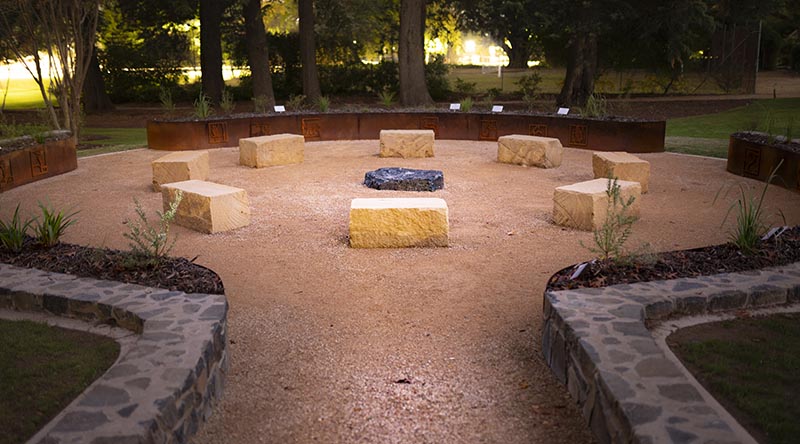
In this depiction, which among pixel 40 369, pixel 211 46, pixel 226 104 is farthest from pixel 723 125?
pixel 40 369

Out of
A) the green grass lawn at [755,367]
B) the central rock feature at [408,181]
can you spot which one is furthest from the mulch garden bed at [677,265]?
the central rock feature at [408,181]

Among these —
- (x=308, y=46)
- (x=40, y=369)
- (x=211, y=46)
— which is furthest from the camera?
(x=211, y=46)

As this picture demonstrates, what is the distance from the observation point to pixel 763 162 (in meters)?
10.7

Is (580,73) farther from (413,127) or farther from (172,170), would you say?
(172,170)

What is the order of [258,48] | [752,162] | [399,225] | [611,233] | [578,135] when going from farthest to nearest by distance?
1. [258,48]
2. [578,135]
3. [752,162]
4. [399,225]
5. [611,233]

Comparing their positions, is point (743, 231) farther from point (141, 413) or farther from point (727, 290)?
point (141, 413)

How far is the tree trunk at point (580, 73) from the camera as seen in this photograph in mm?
20969

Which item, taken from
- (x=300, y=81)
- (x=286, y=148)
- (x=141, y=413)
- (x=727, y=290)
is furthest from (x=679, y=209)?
(x=300, y=81)

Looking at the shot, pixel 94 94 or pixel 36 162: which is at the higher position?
pixel 94 94

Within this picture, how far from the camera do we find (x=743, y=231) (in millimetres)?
5629

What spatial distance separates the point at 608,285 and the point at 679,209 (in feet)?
14.6

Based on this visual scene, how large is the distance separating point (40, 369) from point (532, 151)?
9.35 meters

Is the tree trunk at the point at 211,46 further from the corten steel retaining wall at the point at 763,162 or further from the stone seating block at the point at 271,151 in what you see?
the corten steel retaining wall at the point at 763,162

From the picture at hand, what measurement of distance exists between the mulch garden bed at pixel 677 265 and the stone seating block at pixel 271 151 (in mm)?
7749
